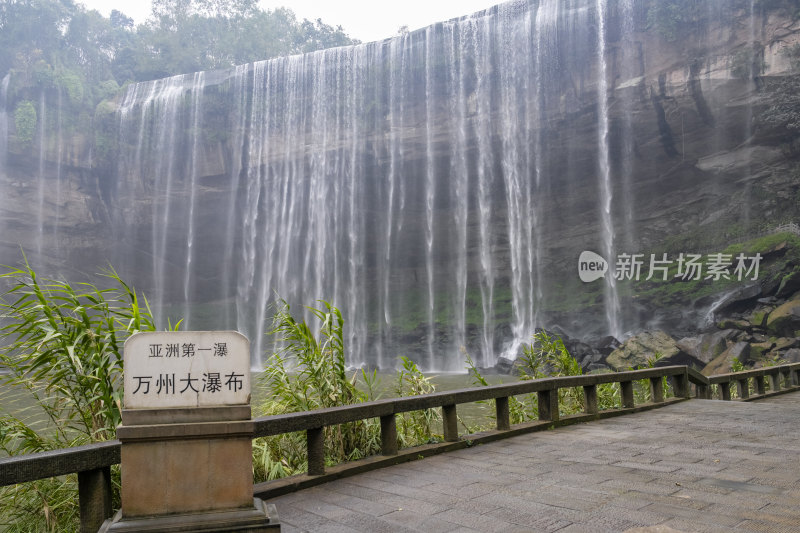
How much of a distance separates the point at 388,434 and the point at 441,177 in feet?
83.5

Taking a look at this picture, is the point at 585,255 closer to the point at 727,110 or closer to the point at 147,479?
the point at 727,110

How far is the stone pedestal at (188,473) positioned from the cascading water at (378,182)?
23.9 meters

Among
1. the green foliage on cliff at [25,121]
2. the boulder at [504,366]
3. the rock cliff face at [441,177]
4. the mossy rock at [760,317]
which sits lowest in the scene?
the boulder at [504,366]

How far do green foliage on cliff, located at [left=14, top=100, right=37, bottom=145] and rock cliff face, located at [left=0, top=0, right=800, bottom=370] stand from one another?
648mm

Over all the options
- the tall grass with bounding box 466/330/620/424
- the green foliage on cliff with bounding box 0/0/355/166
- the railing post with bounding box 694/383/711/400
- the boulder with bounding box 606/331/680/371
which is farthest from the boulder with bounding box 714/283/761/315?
the green foliage on cliff with bounding box 0/0/355/166

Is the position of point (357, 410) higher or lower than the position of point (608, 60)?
lower

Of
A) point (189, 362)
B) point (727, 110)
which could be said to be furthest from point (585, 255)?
point (189, 362)

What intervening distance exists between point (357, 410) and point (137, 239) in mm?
33019

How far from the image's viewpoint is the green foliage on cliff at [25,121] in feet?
107

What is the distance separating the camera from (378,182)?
30.3m

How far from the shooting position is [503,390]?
17.6ft

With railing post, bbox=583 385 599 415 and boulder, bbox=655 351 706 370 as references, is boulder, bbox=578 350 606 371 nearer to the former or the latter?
boulder, bbox=655 351 706 370

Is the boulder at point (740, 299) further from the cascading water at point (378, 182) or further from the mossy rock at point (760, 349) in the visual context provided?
the cascading water at point (378, 182)

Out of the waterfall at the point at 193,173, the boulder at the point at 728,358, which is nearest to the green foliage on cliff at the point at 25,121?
the waterfall at the point at 193,173
